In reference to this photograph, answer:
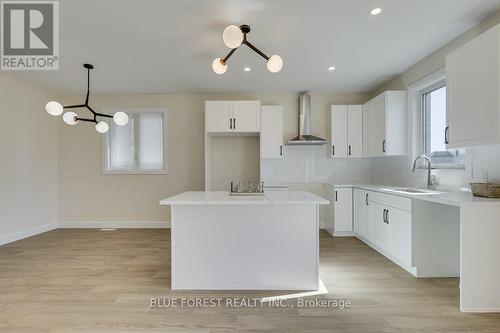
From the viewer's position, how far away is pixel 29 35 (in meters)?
2.69

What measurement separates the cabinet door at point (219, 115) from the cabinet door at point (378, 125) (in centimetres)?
235

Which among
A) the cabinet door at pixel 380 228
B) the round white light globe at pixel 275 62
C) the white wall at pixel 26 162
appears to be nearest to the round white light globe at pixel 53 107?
the white wall at pixel 26 162

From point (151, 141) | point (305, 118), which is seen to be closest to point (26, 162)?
point (151, 141)

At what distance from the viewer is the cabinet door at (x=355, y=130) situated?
445 centimetres

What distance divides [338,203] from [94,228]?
4503 mm

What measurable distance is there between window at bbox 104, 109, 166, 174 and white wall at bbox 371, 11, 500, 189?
13.3 feet

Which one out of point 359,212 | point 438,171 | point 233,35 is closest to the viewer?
point 233,35

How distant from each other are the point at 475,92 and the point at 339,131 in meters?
2.40

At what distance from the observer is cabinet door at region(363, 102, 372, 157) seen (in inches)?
167

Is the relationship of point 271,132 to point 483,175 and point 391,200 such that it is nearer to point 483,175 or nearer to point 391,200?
point 391,200

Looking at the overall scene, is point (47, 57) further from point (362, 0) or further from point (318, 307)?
point (318, 307)

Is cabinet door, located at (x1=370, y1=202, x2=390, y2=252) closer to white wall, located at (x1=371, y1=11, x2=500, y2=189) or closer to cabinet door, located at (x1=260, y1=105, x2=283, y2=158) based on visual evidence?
white wall, located at (x1=371, y1=11, x2=500, y2=189)

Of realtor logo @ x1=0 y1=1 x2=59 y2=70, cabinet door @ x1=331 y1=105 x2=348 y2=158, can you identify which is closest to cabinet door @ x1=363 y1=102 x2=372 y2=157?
cabinet door @ x1=331 y1=105 x2=348 y2=158

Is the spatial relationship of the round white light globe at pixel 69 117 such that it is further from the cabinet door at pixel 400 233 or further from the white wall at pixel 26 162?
the cabinet door at pixel 400 233
